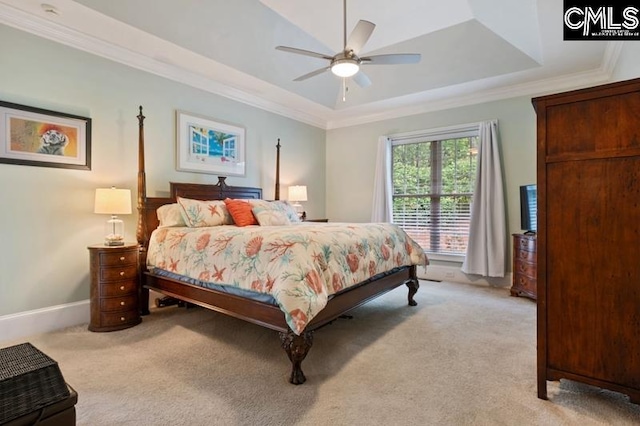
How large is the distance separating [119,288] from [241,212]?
135 centimetres

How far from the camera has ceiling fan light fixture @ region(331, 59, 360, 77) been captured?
8.82 ft

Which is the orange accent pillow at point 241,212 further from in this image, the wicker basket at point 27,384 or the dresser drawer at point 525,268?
the dresser drawer at point 525,268

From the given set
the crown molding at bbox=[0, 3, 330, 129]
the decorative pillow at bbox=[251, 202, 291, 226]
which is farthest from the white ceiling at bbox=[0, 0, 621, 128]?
the decorative pillow at bbox=[251, 202, 291, 226]

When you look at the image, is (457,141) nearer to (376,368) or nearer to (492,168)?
(492,168)

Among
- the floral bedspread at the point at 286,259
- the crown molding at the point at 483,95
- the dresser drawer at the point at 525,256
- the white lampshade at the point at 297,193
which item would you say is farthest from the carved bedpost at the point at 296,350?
the crown molding at the point at 483,95

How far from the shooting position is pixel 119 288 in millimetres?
2975

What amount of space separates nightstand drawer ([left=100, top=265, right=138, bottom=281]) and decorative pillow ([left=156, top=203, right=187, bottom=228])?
525 millimetres

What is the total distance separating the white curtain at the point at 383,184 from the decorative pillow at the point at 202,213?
2.73m

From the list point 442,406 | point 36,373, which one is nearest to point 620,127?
point 442,406

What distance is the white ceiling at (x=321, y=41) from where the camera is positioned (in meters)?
2.95

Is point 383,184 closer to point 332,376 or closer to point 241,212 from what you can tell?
point 241,212

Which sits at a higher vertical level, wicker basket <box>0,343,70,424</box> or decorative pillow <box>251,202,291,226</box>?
decorative pillow <box>251,202,291,226</box>

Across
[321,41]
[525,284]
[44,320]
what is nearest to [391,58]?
[321,41]

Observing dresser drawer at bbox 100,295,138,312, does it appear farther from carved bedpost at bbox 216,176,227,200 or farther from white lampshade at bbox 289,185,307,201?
white lampshade at bbox 289,185,307,201
